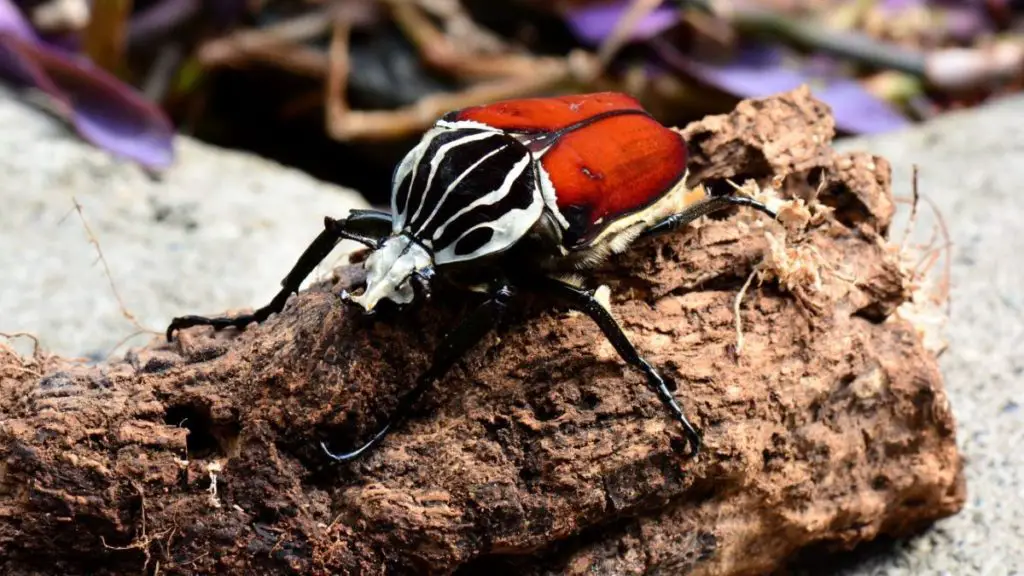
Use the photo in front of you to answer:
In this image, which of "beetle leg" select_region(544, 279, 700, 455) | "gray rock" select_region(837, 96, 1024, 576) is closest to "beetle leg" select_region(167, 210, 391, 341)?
"beetle leg" select_region(544, 279, 700, 455)

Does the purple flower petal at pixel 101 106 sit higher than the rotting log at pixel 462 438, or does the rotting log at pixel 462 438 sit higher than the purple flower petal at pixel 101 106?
the purple flower petal at pixel 101 106

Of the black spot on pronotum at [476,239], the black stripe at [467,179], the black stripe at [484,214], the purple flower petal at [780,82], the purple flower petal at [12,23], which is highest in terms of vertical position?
the purple flower petal at [12,23]

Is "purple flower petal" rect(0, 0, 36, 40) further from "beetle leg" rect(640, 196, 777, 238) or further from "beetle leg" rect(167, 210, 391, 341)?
"beetle leg" rect(640, 196, 777, 238)

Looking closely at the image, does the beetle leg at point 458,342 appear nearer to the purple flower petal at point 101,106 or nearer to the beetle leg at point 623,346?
the beetle leg at point 623,346

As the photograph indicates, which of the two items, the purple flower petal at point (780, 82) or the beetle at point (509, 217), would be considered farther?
the purple flower petal at point (780, 82)

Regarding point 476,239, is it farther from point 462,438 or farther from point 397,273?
point 462,438

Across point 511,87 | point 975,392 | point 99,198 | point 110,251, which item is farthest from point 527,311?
point 511,87

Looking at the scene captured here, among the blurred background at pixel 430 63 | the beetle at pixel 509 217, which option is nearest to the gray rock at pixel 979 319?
the blurred background at pixel 430 63
